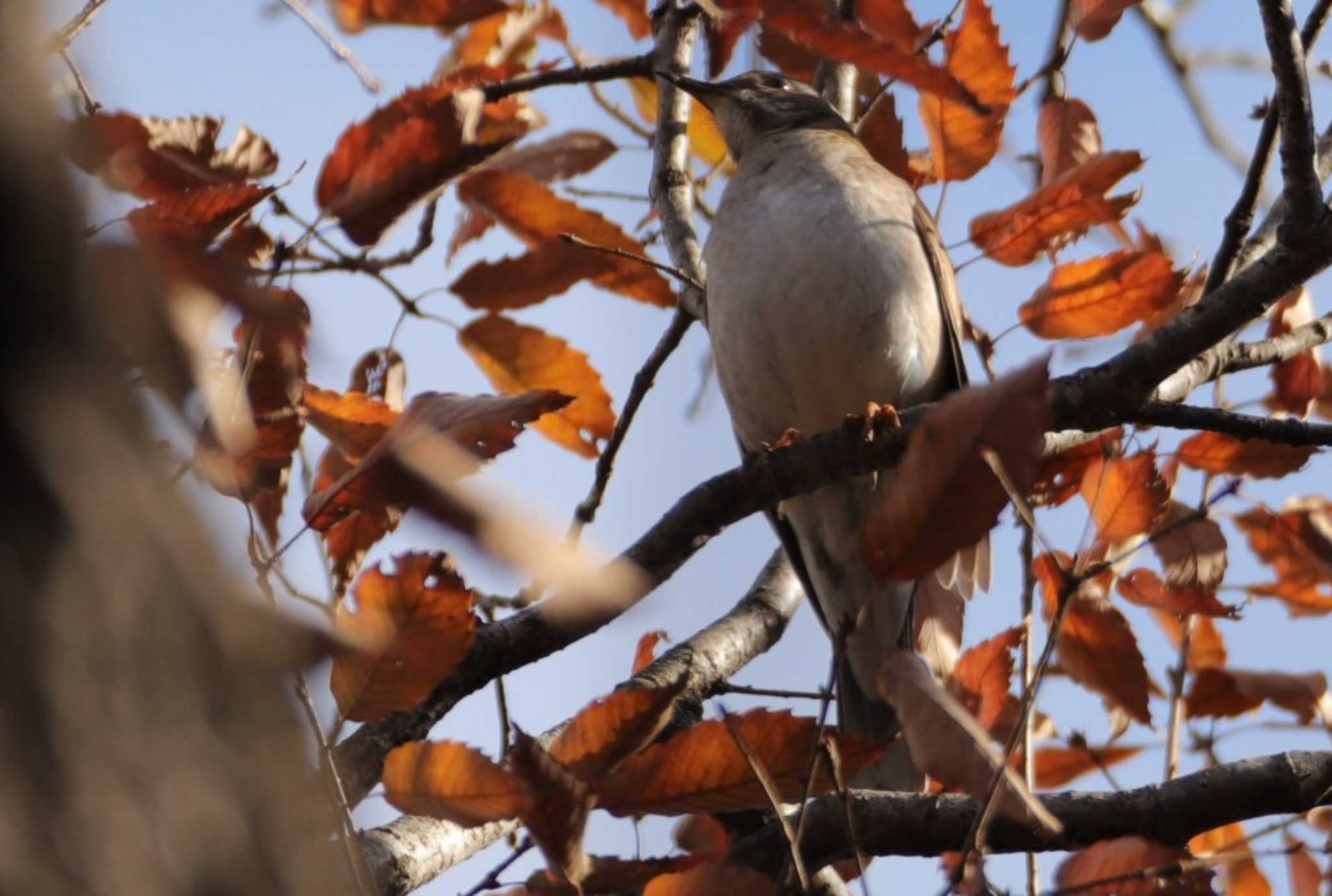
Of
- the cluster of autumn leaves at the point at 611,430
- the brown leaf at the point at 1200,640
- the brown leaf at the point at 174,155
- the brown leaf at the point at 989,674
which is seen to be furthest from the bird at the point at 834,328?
the brown leaf at the point at 174,155

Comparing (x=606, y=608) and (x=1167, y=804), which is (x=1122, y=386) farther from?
(x=606, y=608)

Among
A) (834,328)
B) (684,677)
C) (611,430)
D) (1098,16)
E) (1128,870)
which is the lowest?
(1128,870)

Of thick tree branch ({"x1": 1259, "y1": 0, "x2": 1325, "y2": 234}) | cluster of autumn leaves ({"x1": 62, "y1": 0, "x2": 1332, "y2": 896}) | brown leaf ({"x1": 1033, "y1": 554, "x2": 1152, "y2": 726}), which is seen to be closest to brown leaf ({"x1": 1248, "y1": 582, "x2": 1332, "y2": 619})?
cluster of autumn leaves ({"x1": 62, "y1": 0, "x2": 1332, "y2": 896})

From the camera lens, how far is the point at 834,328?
17.3 ft

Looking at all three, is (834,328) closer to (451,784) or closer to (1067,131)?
(1067,131)

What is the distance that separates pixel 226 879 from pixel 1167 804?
2726 millimetres

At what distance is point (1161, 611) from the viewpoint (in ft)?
14.4

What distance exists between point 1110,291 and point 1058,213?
25cm

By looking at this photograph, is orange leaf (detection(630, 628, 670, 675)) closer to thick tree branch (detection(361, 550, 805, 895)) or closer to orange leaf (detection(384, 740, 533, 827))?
thick tree branch (detection(361, 550, 805, 895))

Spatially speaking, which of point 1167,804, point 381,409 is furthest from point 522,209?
point 1167,804

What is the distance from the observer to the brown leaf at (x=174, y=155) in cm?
308

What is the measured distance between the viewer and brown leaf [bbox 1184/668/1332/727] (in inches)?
165

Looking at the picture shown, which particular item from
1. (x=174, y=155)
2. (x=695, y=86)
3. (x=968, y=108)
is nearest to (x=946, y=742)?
(x=968, y=108)

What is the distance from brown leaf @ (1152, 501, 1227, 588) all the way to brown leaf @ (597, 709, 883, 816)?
4.92 ft
